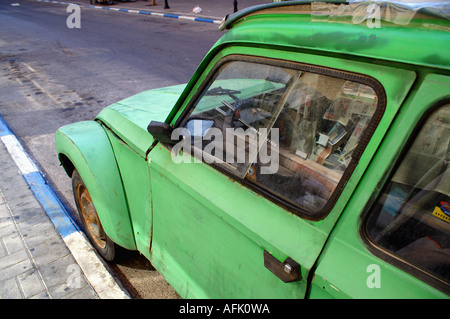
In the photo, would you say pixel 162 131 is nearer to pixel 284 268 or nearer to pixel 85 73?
pixel 284 268

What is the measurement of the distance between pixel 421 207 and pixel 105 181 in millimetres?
1810

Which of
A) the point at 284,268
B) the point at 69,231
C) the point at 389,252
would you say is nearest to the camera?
the point at 389,252

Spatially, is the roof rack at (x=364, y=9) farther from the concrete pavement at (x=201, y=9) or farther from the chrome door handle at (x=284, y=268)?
the concrete pavement at (x=201, y=9)

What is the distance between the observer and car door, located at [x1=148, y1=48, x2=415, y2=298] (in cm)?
114

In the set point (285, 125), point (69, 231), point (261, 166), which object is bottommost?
point (69, 231)

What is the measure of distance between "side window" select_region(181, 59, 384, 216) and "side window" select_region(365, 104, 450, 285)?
0.15 m

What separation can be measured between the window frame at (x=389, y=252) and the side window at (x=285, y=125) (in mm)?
123

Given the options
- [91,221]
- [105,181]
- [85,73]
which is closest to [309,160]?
[105,181]

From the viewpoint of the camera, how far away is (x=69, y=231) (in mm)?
2920

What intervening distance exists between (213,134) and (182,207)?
41 centimetres

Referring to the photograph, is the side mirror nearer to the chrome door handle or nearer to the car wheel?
the chrome door handle

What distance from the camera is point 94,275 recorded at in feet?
8.10

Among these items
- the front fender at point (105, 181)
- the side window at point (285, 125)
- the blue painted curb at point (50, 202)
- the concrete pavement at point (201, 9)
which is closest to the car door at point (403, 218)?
the side window at point (285, 125)

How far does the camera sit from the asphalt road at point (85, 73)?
388 centimetres
